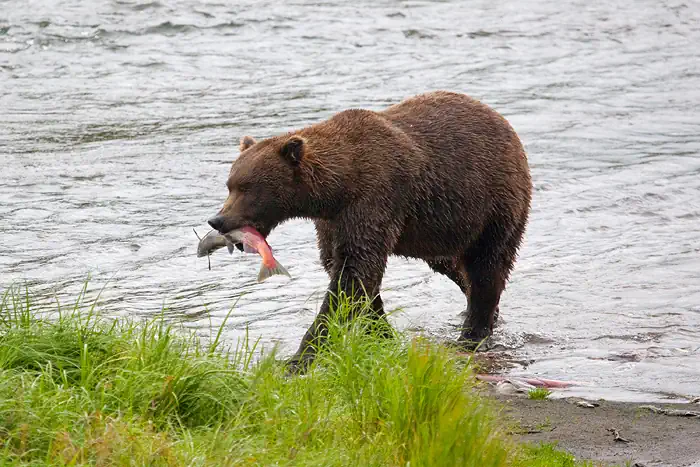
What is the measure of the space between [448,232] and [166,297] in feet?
7.41

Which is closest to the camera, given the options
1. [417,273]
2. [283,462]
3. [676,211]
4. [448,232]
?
[283,462]

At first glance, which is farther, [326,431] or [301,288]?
[301,288]

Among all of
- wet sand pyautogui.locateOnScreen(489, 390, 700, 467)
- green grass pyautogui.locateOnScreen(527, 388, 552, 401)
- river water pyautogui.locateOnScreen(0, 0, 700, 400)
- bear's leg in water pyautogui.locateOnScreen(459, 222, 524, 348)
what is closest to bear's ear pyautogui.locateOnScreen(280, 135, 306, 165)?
river water pyautogui.locateOnScreen(0, 0, 700, 400)

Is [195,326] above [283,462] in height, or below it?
below

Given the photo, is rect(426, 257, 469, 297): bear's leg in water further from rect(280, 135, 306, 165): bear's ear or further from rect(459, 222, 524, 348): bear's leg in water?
rect(280, 135, 306, 165): bear's ear

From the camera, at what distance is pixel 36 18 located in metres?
19.4

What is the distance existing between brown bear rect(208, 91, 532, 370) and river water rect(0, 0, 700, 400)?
45 centimetres

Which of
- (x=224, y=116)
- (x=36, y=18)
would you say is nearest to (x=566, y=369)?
(x=224, y=116)

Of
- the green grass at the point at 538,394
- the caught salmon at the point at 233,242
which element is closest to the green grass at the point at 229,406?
the green grass at the point at 538,394

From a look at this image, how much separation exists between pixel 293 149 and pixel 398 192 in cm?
83

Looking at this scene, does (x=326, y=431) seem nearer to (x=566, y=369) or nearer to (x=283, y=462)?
(x=283, y=462)

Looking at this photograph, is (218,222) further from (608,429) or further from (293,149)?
(608,429)

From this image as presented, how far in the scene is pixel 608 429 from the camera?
608cm

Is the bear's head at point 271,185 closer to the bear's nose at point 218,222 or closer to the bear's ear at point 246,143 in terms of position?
the bear's nose at point 218,222
